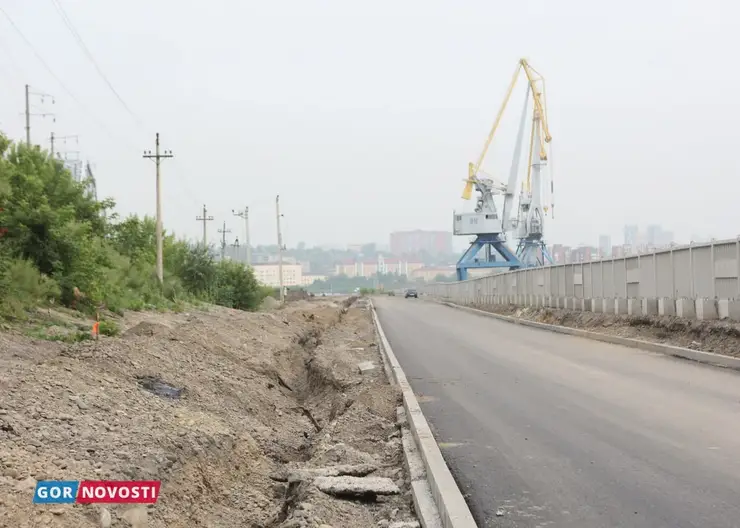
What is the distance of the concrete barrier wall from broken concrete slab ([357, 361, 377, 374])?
876 centimetres

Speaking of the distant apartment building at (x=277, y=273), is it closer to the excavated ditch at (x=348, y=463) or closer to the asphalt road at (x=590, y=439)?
the excavated ditch at (x=348, y=463)

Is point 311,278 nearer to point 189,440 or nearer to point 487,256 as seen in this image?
point 487,256

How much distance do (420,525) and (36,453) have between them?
10.8 ft

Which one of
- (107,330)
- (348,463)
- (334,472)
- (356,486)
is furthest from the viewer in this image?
(107,330)

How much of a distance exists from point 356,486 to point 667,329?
16.1 meters

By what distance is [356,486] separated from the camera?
268 inches

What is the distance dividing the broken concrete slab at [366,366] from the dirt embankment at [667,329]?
306 inches

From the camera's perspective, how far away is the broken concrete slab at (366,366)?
16.7 metres

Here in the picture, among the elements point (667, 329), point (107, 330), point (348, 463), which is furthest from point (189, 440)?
point (667, 329)

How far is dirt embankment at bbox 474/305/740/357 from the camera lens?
1680 centimetres

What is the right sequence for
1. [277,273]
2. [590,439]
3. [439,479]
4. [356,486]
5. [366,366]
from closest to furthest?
[439,479] → [356,486] → [590,439] → [366,366] → [277,273]

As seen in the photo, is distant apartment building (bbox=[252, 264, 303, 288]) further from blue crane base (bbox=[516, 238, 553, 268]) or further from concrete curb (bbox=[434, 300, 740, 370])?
concrete curb (bbox=[434, 300, 740, 370])

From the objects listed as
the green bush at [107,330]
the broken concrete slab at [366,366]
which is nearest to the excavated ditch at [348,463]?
the broken concrete slab at [366,366]

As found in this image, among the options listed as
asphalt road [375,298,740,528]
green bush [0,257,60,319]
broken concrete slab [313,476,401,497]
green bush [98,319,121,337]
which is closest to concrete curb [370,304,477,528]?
asphalt road [375,298,740,528]
